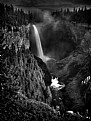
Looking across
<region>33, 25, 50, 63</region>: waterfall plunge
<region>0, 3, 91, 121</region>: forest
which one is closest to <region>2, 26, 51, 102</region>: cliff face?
<region>0, 3, 91, 121</region>: forest

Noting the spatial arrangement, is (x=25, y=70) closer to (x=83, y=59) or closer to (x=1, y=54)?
(x=1, y=54)

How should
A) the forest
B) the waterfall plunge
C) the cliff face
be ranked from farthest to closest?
the waterfall plunge < the cliff face < the forest

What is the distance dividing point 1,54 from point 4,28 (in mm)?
6975

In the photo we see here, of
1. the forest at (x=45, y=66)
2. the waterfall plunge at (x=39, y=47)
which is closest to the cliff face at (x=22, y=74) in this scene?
the forest at (x=45, y=66)

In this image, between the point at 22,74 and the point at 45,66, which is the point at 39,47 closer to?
the point at 45,66

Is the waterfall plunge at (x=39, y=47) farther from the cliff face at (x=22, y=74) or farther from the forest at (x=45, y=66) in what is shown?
the cliff face at (x=22, y=74)

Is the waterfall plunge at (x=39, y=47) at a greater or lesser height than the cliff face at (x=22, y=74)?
greater

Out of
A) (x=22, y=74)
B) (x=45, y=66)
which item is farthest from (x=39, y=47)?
(x=22, y=74)

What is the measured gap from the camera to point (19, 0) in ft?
42.8

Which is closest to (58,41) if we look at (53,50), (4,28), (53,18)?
(53,50)

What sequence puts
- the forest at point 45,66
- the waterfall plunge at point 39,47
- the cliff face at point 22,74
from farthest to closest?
the waterfall plunge at point 39,47
the cliff face at point 22,74
the forest at point 45,66

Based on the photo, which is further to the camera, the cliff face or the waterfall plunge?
the waterfall plunge

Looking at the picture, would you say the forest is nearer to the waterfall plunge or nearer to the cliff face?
the cliff face

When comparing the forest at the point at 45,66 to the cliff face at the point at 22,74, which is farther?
the cliff face at the point at 22,74
